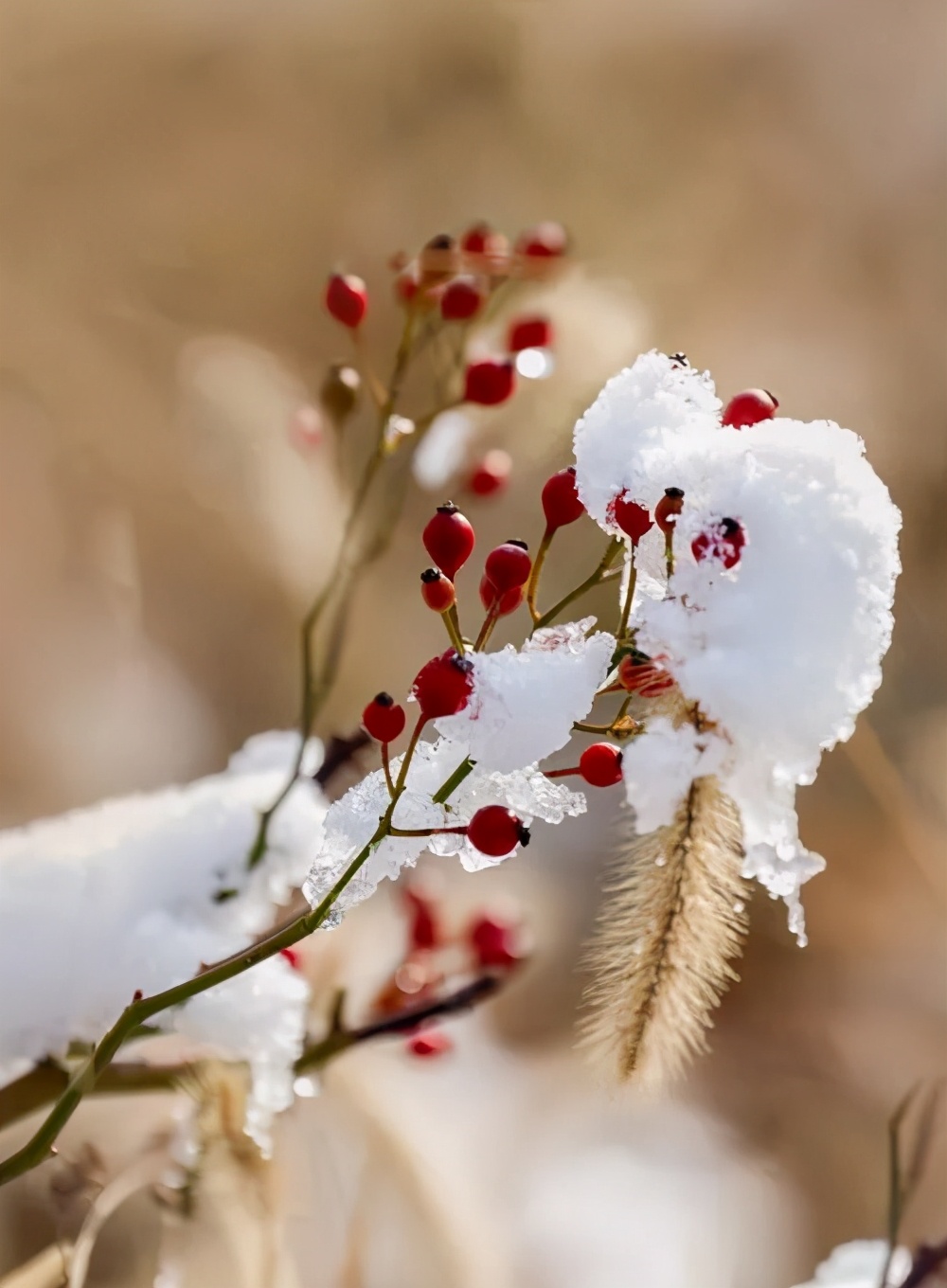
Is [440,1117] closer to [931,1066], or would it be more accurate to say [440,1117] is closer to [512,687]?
[931,1066]

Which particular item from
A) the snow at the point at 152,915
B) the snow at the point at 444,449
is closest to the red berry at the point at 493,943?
the snow at the point at 152,915

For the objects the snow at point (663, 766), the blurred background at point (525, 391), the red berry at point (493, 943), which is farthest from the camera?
the blurred background at point (525, 391)

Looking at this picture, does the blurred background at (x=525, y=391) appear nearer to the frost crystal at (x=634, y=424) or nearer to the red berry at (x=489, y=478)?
the red berry at (x=489, y=478)

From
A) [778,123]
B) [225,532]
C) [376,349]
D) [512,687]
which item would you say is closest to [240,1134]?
[512,687]

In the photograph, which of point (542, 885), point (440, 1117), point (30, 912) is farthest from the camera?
point (542, 885)

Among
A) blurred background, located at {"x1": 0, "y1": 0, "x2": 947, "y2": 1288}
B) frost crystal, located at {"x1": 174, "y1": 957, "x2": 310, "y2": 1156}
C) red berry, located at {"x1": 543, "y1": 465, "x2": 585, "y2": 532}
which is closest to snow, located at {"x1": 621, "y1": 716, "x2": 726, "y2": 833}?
red berry, located at {"x1": 543, "y1": 465, "x2": 585, "y2": 532}

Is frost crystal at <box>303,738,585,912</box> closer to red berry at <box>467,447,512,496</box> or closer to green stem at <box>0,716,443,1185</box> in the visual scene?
green stem at <box>0,716,443,1185</box>
